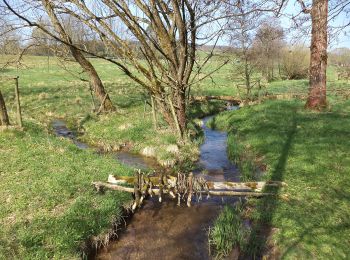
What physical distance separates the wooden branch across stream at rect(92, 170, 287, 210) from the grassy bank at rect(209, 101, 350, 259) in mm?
439

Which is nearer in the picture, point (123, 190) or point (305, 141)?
point (123, 190)

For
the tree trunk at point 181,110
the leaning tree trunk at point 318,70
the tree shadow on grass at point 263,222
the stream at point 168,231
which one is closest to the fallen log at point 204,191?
the tree shadow on grass at point 263,222

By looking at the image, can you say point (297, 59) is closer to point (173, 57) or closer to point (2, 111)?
point (173, 57)

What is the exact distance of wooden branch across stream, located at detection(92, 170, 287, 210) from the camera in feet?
26.6

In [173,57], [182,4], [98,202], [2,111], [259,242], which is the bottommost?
[259,242]

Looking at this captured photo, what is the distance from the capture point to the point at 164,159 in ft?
40.2

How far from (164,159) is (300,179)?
467 cm

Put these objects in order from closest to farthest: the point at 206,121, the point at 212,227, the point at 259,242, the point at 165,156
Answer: the point at 259,242 < the point at 212,227 < the point at 165,156 < the point at 206,121

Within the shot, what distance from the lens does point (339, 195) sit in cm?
847

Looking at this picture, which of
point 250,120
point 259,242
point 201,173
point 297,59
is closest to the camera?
point 259,242

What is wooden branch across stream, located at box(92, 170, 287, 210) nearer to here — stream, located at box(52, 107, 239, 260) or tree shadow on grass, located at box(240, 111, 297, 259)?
tree shadow on grass, located at box(240, 111, 297, 259)

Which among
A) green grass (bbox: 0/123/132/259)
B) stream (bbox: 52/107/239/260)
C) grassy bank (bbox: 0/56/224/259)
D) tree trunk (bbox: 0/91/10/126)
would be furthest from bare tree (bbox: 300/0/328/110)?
tree trunk (bbox: 0/91/10/126)

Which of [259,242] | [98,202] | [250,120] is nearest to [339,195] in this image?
[259,242]

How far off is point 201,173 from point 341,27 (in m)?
6.02
